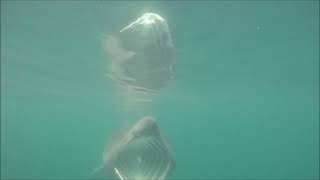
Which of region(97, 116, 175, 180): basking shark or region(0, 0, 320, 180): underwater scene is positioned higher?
region(0, 0, 320, 180): underwater scene

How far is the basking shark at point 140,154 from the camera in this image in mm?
9406

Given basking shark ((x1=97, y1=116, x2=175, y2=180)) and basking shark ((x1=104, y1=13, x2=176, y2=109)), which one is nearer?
basking shark ((x1=97, y1=116, x2=175, y2=180))

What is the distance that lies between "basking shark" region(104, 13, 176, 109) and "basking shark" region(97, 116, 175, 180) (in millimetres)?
3788

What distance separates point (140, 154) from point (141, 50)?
232 inches

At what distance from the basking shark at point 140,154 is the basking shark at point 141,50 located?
3.79 m

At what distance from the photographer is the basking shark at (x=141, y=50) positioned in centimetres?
1332

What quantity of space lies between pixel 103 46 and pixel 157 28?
30.7 feet

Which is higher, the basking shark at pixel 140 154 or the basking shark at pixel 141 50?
the basking shark at pixel 141 50

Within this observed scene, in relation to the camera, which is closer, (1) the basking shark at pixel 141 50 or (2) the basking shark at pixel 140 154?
(2) the basking shark at pixel 140 154

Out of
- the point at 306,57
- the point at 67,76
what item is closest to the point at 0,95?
the point at 67,76

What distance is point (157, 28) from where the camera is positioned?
514 inches

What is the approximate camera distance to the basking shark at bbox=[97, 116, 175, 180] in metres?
9.41

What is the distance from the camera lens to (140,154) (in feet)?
37.0

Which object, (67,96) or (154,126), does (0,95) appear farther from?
(154,126)
